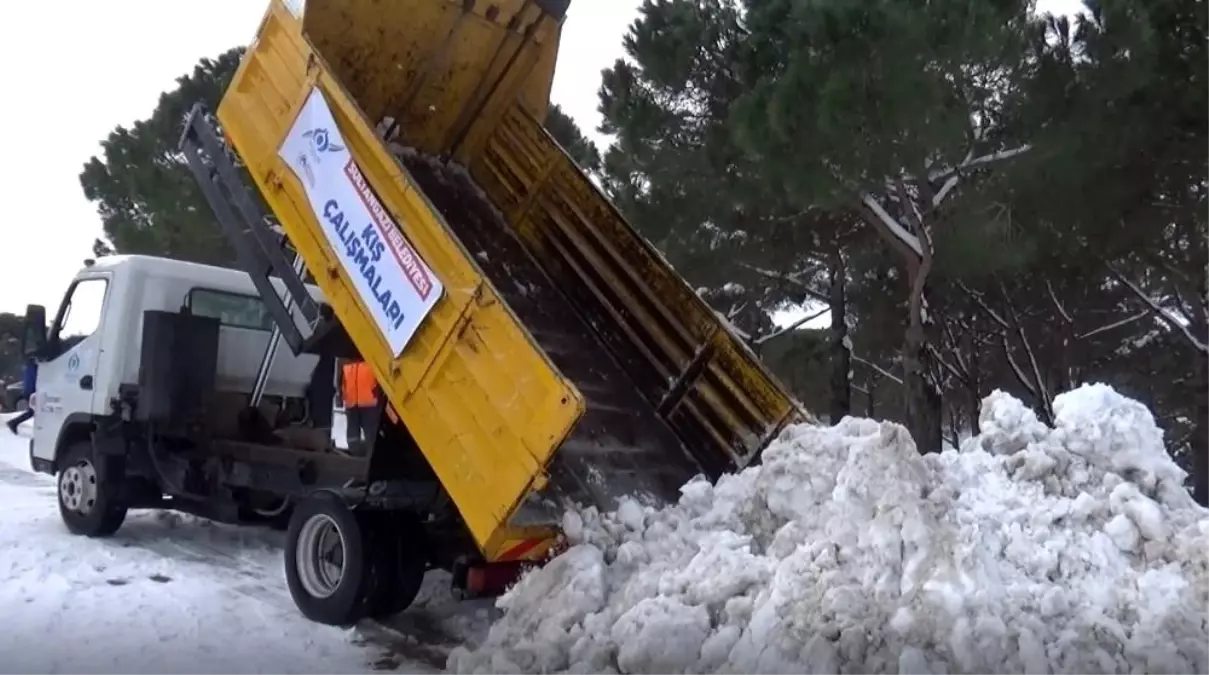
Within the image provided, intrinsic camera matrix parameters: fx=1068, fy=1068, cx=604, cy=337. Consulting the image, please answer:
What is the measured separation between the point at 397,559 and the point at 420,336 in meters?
1.33

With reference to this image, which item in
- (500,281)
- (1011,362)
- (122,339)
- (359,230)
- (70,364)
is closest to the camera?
(359,230)

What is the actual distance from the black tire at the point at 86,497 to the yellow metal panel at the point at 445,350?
316cm

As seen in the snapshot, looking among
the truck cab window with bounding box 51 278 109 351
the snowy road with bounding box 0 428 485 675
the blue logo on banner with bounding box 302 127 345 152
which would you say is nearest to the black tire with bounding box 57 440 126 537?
the snowy road with bounding box 0 428 485 675

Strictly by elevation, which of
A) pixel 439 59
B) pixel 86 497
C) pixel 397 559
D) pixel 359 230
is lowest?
pixel 86 497

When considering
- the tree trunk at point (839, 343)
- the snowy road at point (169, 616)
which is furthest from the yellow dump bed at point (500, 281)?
the tree trunk at point (839, 343)

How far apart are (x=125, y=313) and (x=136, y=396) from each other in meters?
0.65

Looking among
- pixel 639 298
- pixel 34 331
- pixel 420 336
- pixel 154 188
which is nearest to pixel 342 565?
pixel 420 336

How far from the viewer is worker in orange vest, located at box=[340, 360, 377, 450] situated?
19.8 ft

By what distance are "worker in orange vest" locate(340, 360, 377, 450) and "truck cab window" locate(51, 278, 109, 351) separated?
269 centimetres

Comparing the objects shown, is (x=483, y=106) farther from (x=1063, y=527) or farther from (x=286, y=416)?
(x=1063, y=527)

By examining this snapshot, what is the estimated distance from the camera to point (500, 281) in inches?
274

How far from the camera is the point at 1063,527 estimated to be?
190 inches

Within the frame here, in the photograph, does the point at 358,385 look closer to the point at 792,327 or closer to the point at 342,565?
the point at 342,565

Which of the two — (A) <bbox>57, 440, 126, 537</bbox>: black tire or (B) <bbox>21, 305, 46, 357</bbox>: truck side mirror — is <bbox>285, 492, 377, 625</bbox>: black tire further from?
(B) <bbox>21, 305, 46, 357</bbox>: truck side mirror
